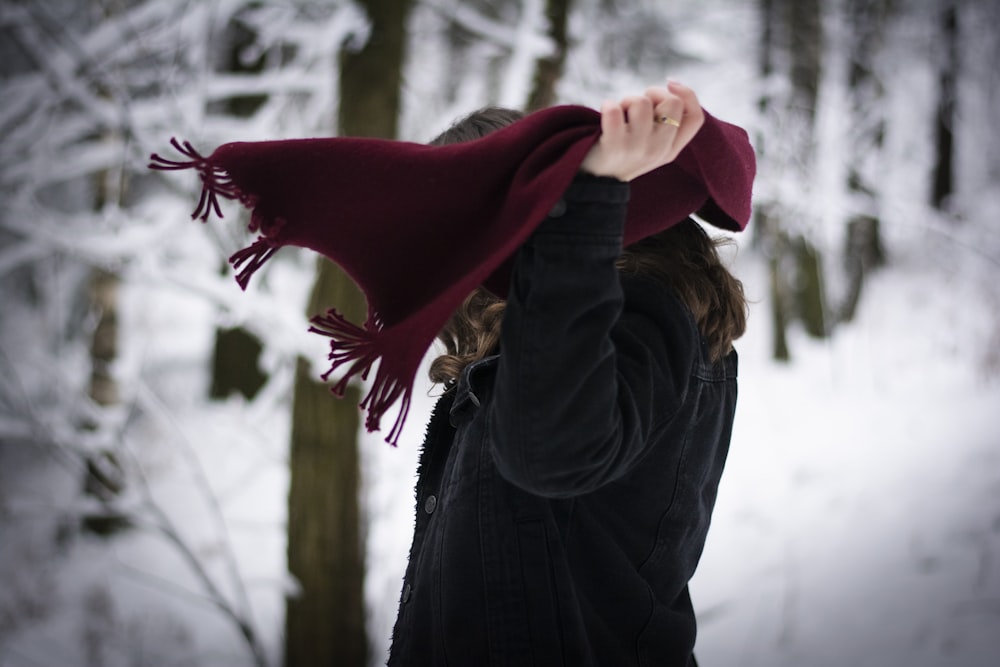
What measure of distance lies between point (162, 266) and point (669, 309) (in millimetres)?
1963

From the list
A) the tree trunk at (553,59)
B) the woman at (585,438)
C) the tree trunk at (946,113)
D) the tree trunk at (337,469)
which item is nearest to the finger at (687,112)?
the woman at (585,438)

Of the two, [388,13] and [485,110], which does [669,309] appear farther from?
[388,13]

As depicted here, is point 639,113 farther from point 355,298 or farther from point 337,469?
point 337,469

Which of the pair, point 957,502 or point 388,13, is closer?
point 388,13

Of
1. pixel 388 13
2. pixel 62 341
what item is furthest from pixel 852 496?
pixel 62 341

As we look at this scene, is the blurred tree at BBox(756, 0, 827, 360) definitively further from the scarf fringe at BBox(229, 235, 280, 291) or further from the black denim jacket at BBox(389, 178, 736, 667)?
the scarf fringe at BBox(229, 235, 280, 291)

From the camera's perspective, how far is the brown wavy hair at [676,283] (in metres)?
0.87

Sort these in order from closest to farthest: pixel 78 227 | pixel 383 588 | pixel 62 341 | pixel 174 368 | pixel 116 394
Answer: pixel 78 227, pixel 383 588, pixel 62 341, pixel 116 394, pixel 174 368

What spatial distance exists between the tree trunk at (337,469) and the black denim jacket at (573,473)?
130cm

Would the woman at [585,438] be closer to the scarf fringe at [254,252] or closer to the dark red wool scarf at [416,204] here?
the dark red wool scarf at [416,204]

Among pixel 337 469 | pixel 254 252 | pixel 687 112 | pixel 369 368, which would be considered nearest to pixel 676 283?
pixel 687 112

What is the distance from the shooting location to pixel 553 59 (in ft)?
8.25

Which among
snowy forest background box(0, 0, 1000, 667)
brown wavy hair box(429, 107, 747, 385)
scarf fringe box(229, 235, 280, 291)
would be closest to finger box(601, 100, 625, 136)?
brown wavy hair box(429, 107, 747, 385)

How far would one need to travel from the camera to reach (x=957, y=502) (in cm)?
355
